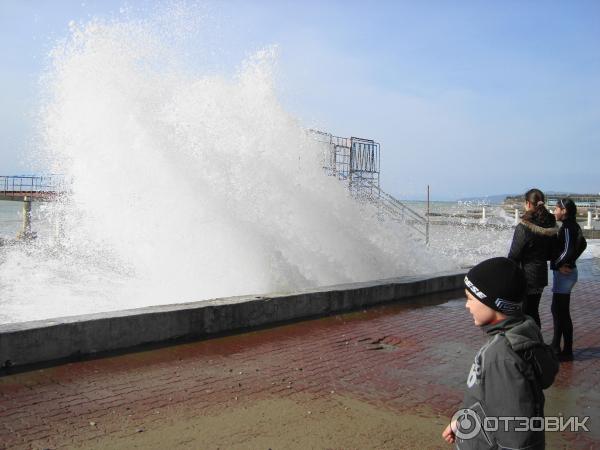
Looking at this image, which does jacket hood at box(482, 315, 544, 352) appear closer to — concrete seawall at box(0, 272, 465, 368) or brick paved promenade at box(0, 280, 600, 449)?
brick paved promenade at box(0, 280, 600, 449)

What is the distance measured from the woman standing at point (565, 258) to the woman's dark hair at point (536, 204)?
7.6 inches

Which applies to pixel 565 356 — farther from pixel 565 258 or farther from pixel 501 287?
pixel 501 287

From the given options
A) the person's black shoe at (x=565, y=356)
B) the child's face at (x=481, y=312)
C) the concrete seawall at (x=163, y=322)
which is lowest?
the person's black shoe at (x=565, y=356)

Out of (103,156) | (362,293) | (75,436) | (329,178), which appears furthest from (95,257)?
(75,436)

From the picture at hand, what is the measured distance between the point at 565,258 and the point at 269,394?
3479 mm

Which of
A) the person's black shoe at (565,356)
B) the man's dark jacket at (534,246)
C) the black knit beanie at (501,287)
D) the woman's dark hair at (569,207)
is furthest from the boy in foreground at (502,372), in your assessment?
the person's black shoe at (565,356)

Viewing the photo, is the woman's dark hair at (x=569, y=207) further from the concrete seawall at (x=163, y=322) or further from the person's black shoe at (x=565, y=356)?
the concrete seawall at (x=163, y=322)

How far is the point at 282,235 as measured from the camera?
33.1ft

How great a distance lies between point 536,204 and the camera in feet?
18.6

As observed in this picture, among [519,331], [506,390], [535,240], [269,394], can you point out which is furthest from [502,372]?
[535,240]

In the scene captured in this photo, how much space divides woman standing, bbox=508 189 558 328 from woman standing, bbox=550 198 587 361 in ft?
0.44

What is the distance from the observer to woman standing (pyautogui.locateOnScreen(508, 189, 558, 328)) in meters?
5.65

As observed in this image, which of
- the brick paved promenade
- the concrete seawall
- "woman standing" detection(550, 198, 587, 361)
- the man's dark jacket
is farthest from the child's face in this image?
the concrete seawall

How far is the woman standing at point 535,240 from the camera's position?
5.65m
